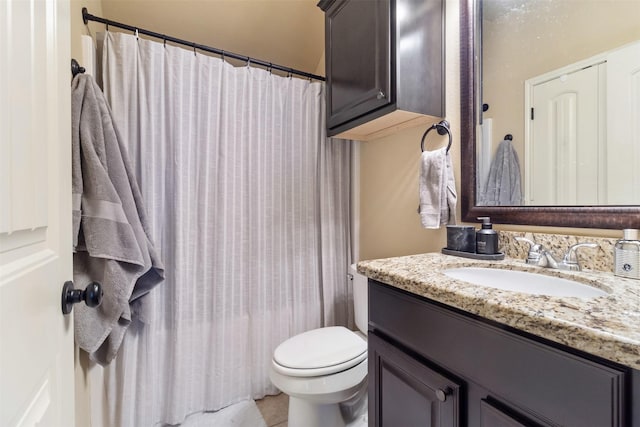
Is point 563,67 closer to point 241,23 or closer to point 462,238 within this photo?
point 462,238

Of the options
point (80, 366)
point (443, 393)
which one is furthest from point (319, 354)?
point (80, 366)

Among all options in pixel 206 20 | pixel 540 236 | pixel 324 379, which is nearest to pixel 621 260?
pixel 540 236

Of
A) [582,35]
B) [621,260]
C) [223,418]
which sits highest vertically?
[582,35]

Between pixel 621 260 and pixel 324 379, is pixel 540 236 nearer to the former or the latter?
pixel 621 260

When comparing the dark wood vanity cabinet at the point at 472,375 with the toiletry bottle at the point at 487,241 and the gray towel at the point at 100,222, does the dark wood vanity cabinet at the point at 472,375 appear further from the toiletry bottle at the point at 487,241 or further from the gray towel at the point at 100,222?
the gray towel at the point at 100,222

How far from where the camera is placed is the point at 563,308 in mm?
490

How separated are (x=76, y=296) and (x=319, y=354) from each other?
0.92 meters

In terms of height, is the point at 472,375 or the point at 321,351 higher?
the point at 472,375

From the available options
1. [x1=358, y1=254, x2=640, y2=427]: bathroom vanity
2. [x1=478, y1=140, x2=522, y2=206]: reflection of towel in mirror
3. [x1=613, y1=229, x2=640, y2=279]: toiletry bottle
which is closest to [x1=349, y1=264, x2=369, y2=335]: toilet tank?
[x1=358, y1=254, x2=640, y2=427]: bathroom vanity

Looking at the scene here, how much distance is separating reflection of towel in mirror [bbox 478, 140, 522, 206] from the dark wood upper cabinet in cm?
30

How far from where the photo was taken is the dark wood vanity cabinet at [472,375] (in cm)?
42

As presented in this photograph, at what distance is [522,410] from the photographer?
49 cm

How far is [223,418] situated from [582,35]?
7.16 ft

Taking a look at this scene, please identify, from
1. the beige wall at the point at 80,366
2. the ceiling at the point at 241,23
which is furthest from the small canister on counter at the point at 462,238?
the ceiling at the point at 241,23
